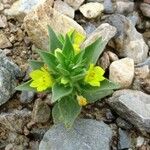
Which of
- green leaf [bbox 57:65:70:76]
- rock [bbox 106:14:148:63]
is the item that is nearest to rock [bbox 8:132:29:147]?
green leaf [bbox 57:65:70:76]

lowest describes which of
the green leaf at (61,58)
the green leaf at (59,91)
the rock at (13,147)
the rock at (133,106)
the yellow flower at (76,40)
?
the rock at (13,147)

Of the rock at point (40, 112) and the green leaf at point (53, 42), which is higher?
the green leaf at point (53, 42)

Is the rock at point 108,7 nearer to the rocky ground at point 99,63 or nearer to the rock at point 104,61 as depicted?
the rocky ground at point 99,63

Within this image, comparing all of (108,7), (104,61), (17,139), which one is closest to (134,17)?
(108,7)

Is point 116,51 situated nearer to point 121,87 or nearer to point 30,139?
point 121,87

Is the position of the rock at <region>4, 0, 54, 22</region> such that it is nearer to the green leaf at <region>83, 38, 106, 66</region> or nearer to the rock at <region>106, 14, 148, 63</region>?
the rock at <region>106, 14, 148, 63</region>

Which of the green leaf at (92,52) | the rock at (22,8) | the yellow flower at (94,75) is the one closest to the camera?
the yellow flower at (94,75)

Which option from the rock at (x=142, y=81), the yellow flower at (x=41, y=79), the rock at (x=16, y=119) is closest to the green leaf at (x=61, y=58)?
the yellow flower at (x=41, y=79)

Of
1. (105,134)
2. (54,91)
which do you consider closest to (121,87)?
(105,134)
